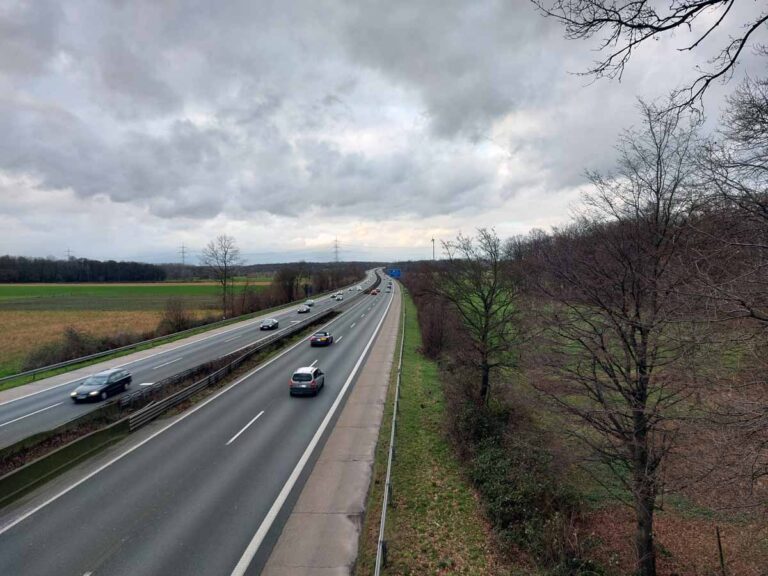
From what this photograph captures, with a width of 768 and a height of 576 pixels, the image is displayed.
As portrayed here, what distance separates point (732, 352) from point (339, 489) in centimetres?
1043

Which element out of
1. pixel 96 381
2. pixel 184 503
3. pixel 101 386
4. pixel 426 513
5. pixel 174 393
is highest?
pixel 96 381

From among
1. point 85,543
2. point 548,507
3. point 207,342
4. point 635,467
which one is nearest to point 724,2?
point 635,467

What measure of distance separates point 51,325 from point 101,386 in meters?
37.2

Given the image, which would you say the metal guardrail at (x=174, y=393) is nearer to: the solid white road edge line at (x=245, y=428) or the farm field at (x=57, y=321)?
the solid white road edge line at (x=245, y=428)

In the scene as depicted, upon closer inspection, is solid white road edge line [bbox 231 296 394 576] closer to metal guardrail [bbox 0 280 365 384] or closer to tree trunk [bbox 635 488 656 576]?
tree trunk [bbox 635 488 656 576]

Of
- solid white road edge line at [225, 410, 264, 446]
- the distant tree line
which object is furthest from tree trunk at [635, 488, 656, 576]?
the distant tree line

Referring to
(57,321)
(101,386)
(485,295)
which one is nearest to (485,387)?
(485,295)

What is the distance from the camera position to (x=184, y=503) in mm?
10773

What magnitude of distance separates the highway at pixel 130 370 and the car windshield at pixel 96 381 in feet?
3.24

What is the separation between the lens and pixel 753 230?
579 centimetres

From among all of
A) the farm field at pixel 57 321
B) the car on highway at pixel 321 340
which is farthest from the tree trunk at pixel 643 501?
the farm field at pixel 57 321

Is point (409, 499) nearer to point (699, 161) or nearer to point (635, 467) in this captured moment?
point (635, 467)

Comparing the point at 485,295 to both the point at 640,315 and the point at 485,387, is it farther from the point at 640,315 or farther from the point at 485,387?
the point at 640,315

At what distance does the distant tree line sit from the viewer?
134250 millimetres
